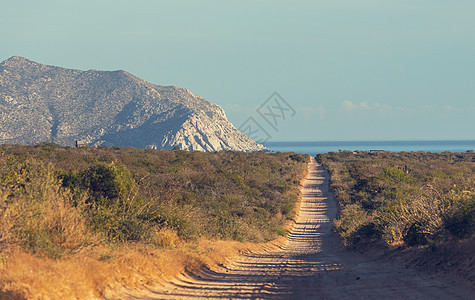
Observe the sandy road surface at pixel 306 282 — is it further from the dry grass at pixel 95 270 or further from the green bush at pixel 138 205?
the green bush at pixel 138 205

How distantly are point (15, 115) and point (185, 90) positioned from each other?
2064 inches

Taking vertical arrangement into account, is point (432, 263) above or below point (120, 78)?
below

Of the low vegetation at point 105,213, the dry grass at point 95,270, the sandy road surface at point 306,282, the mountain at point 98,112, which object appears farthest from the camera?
the mountain at point 98,112

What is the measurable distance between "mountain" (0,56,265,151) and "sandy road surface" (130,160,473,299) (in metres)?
73.0

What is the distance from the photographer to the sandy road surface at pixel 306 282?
28.5 feet

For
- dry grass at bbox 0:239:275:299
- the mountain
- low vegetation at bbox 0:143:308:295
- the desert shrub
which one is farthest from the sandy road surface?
the mountain

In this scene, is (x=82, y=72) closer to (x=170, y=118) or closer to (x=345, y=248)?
(x=170, y=118)

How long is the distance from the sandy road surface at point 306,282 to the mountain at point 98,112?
73.0 m

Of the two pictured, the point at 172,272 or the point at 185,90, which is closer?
the point at 172,272

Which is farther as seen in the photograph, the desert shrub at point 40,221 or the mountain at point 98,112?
the mountain at point 98,112

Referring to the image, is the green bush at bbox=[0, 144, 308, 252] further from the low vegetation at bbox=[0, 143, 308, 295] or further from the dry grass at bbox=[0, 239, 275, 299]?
the dry grass at bbox=[0, 239, 275, 299]

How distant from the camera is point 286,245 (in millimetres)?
20484

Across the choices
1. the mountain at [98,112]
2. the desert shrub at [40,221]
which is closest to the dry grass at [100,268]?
the desert shrub at [40,221]

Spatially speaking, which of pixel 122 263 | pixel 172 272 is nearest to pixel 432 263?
pixel 172 272
